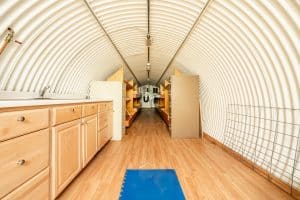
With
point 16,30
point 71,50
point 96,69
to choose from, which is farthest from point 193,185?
point 96,69

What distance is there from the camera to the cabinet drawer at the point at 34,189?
1.41 meters

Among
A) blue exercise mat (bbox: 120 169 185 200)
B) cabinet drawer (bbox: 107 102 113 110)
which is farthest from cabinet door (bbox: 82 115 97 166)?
cabinet drawer (bbox: 107 102 113 110)

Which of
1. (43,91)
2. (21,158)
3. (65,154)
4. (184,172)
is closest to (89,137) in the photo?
(65,154)

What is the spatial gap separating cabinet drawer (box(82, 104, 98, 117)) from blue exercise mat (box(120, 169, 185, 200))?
105 centimetres

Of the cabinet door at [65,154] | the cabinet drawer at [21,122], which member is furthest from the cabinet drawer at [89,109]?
the cabinet drawer at [21,122]

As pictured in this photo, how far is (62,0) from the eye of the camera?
2.73m

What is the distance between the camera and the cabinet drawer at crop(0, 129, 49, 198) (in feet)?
4.24

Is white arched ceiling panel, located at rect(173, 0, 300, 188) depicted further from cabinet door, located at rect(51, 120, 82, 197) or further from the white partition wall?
cabinet door, located at rect(51, 120, 82, 197)

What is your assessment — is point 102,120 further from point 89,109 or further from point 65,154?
point 65,154

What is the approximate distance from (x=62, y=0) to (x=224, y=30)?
2383 millimetres

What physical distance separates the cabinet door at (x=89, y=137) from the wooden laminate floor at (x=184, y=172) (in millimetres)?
220

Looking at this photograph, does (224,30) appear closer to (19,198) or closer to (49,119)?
(49,119)

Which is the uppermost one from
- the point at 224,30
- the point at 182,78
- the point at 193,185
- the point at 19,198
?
the point at 224,30

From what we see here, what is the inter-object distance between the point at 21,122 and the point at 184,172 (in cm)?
229
